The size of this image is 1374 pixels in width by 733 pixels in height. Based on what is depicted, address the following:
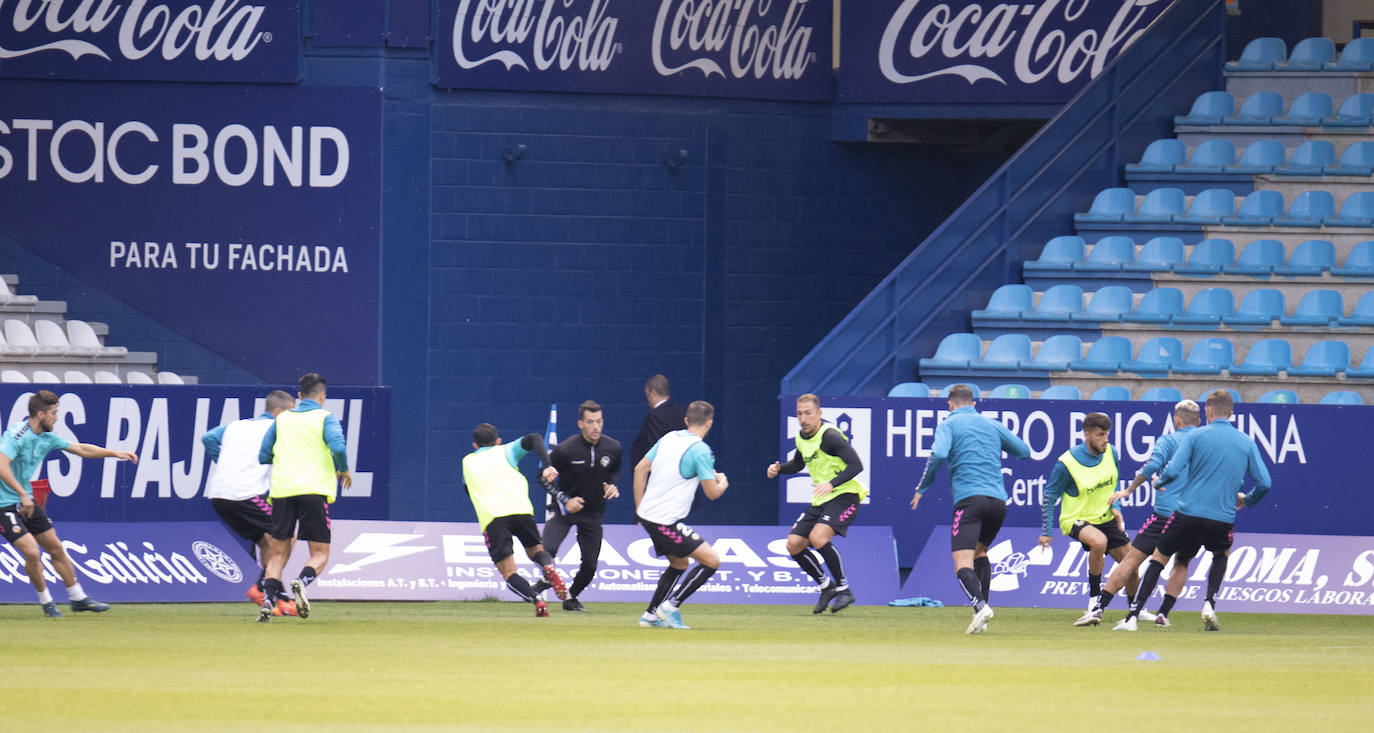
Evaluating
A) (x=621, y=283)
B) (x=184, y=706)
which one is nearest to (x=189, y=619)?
(x=184, y=706)

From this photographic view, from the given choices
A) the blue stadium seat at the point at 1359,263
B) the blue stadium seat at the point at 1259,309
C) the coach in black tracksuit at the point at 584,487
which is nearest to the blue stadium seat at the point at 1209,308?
the blue stadium seat at the point at 1259,309

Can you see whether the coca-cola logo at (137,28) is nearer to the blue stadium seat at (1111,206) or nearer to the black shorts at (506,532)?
the black shorts at (506,532)

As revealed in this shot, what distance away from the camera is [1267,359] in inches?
843

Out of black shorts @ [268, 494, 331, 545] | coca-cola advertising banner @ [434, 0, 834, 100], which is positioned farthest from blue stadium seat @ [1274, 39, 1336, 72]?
black shorts @ [268, 494, 331, 545]

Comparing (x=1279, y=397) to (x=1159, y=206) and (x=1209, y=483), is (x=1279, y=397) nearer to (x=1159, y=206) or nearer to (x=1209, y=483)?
(x=1159, y=206)

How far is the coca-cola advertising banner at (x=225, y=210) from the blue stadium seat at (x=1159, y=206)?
879cm

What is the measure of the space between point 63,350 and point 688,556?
31.6ft

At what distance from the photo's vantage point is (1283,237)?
2312 cm

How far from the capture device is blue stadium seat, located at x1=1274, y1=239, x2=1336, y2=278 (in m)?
22.4

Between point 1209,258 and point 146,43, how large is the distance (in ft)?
40.2

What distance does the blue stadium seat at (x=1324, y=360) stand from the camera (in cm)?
2123

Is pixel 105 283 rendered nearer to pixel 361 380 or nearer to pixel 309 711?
pixel 361 380

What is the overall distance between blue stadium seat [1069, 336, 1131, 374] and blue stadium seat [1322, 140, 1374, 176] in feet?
11.9

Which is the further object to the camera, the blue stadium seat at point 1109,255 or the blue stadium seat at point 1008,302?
the blue stadium seat at point 1109,255
